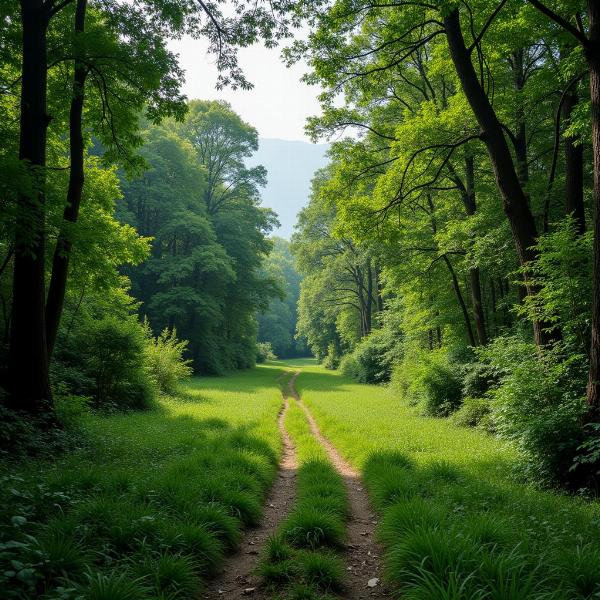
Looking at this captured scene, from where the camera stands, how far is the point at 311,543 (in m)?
4.80

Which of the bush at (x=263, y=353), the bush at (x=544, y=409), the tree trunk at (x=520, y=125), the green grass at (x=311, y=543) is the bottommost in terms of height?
the bush at (x=263, y=353)

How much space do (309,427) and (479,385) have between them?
5854 mm

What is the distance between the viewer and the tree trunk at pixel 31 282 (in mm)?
8289

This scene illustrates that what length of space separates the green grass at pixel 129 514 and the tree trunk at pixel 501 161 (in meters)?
6.44

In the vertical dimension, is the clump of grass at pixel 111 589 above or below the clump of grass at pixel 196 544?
above

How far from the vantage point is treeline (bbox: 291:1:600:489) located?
7.51m

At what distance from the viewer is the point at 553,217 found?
Result: 11812 millimetres

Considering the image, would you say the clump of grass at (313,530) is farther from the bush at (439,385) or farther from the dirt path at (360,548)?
the bush at (439,385)

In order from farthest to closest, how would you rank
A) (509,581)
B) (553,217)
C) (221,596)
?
1. (553,217)
2. (221,596)
3. (509,581)

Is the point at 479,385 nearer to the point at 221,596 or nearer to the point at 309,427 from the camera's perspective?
the point at 309,427

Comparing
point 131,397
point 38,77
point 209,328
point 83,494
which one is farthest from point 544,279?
point 209,328

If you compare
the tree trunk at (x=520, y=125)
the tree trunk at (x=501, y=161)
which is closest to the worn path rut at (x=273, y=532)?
the tree trunk at (x=501, y=161)

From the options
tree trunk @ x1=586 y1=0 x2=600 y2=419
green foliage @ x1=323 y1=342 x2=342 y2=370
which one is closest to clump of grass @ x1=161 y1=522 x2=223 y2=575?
tree trunk @ x1=586 y1=0 x2=600 y2=419

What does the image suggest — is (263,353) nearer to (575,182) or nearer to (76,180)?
(76,180)
